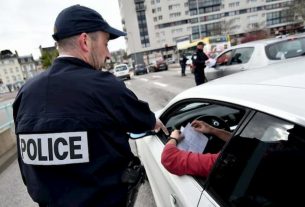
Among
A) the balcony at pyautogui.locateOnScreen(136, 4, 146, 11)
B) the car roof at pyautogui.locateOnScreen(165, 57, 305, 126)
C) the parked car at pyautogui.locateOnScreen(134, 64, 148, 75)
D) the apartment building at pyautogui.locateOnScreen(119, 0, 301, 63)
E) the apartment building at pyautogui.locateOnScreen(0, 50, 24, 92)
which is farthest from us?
the apartment building at pyautogui.locateOnScreen(0, 50, 24, 92)

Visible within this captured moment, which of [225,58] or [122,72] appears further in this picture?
[122,72]

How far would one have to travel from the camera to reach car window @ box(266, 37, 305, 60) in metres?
6.27

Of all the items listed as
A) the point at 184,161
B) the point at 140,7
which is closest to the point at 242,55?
the point at 184,161

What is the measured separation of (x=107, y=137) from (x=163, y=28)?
85.2 meters

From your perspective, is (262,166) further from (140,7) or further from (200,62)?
(140,7)

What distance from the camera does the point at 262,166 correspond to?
1.28m

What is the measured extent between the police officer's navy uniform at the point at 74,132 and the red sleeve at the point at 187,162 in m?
0.45

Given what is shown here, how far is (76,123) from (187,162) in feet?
2.54

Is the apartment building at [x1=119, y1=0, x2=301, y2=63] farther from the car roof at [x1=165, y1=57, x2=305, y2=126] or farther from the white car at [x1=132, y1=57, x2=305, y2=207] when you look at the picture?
the white car at [x1=132, y1=57, x2=305, y2=207]

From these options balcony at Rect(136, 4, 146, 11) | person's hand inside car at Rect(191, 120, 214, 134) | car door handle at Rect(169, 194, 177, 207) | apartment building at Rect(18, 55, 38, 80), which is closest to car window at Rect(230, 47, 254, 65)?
person's hand inside car at Rect(191, 120, 214, 134)

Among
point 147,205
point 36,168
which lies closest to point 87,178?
point 36,168

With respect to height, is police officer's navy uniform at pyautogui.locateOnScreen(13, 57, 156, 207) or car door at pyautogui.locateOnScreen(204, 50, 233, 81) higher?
police officer's navy uniform at pyautogui.locateOnScreen(13, 57, 156, 207)

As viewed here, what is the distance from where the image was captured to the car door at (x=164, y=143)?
1697mm

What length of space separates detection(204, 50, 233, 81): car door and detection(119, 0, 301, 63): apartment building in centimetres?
7462
